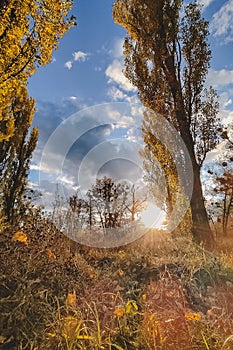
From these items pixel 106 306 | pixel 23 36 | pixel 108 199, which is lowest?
pixel 106 306

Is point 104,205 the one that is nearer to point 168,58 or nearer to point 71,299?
point 168,58

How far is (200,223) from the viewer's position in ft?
25.9

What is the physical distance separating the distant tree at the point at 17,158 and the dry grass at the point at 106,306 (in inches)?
255

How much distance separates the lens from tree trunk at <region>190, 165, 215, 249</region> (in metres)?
7.74

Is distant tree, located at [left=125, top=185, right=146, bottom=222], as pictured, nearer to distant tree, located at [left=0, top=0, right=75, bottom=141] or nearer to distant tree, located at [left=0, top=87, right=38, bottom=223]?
distant tree, located at [left=0, top=87, right=38, bottom=223]

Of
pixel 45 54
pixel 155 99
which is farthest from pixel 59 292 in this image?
pixel 155 99

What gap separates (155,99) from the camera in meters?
9.36

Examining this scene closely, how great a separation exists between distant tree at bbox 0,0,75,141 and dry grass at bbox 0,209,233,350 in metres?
3.14

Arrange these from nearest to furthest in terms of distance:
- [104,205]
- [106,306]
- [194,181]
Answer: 1. [106,306]
2. [194,181]
3. [104,205]

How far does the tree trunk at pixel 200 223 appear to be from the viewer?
7.74 meters

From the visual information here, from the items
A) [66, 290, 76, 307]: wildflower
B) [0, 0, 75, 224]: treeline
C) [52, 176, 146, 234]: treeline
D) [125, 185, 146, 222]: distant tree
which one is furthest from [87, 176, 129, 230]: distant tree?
[66, 290, 76, 307]: wildflower

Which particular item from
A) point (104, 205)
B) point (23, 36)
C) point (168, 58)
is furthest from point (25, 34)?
point (104, 205)

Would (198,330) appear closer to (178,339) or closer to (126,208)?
(178,339)

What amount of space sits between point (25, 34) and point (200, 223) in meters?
6.37
